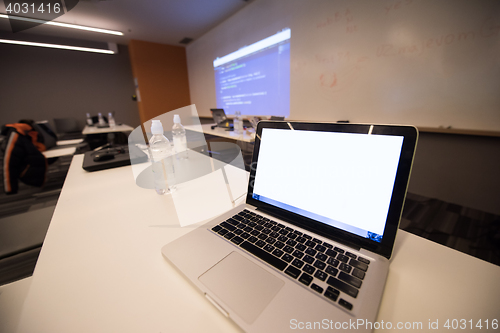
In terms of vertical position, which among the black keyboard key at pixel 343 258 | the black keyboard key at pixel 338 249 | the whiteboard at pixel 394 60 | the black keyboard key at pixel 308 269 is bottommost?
the black keyboard key at pixel 308 269

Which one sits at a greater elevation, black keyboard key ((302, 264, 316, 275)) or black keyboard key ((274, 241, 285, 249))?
black keyboard key ((274, 241, 285, 249))

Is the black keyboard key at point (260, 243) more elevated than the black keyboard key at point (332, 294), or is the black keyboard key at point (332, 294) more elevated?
the black keyboard key at point (260, 243)

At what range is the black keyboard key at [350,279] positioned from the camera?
1.07 feet

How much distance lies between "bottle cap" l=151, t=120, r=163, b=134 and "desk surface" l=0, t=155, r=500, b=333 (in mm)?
385

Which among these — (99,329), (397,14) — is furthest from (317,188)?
(397,14)

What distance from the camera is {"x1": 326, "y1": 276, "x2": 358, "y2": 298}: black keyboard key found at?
0.31 metres

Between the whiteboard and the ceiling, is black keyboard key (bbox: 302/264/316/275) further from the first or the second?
the ceiling

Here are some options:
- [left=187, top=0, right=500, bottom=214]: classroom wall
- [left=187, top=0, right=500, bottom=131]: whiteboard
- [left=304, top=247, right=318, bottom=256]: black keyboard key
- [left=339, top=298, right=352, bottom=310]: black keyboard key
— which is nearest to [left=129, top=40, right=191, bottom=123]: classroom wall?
[left=187, top=0, right=500, bottom=131]: whiteboard

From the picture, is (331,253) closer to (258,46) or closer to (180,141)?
(180,141)

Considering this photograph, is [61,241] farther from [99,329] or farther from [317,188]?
[317,188]

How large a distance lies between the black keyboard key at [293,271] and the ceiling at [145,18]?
4303 millimetres

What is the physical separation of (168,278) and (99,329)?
12 cm

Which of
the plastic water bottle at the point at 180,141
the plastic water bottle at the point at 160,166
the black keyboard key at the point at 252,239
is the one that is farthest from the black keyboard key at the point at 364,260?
the plastic water bottle at the point at 180,141

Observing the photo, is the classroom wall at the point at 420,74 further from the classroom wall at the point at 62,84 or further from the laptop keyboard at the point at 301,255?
the classroom wall at the point at 62,84
